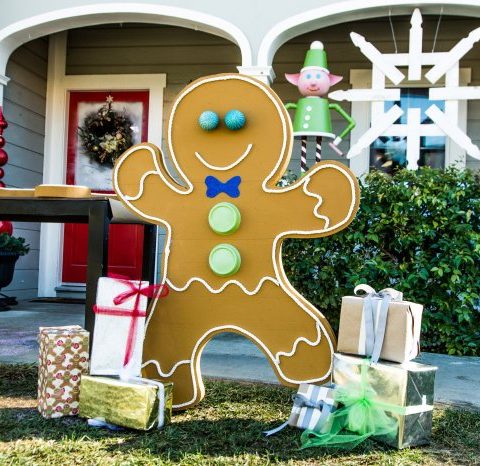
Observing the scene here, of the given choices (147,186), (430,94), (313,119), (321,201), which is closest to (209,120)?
(147,186)

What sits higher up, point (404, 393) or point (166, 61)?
point (166, 61)

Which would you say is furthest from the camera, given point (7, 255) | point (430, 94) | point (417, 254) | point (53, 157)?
point (53, 157)

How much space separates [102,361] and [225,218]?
731 mm

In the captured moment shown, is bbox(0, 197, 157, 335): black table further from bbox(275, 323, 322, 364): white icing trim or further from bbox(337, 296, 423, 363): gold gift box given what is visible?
bbox(337, 296, 423, 363): gold gift box

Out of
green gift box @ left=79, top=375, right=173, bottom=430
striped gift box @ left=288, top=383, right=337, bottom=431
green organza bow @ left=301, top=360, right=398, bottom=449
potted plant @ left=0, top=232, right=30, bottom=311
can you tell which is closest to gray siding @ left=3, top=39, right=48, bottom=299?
potted plant @ left=0, top=232, right=30, bottom=311

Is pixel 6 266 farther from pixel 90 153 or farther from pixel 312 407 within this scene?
pixel 312 407

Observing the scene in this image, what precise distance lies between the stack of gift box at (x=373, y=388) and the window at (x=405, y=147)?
3.60 m

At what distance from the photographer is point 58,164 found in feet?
20.6

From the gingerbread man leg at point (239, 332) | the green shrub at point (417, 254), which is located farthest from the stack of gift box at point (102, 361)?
the green shrub at point (417, 254)

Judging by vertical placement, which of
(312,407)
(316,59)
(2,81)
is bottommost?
(312,407)

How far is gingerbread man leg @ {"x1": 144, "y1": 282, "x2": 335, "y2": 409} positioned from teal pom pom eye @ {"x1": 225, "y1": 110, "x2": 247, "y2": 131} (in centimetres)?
65

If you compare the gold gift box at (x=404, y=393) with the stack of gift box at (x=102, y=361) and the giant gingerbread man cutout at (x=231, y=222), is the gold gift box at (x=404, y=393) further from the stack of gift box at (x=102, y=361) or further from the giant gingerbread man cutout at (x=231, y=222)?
the stack of gift box at (x=102, y=361)

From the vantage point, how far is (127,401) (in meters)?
2.15

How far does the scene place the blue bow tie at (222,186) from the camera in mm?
2498
